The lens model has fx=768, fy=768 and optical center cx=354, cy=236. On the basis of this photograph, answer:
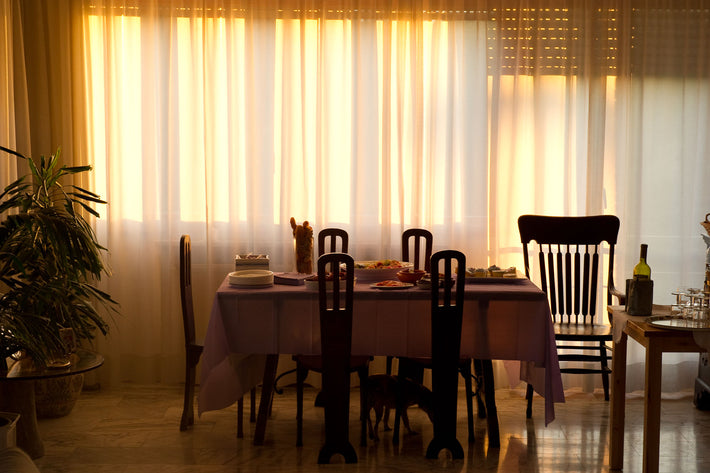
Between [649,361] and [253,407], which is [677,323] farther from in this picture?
[253,407]

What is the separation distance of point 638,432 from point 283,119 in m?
2.72

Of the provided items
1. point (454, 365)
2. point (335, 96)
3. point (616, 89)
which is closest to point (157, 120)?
point (335, 96)

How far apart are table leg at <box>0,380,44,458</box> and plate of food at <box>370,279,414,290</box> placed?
1717mm

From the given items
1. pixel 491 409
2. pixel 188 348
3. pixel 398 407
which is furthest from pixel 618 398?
pixel 188 348

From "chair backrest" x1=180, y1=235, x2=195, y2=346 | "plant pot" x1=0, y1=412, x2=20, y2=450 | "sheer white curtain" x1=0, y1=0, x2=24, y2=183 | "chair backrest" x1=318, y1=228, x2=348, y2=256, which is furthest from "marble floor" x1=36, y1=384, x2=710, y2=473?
"sheer white curtain" x1=0, y1=0, x2=24, y2=183

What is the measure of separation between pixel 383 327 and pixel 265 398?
699mm

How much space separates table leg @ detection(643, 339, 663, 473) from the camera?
3.04m

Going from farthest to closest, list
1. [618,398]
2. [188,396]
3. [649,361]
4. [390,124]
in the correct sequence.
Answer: [390,124] → [188,396] → [618,398] → [649,361]

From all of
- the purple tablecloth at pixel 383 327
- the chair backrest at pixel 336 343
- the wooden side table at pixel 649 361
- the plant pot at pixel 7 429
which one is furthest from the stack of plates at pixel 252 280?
the wooden side table at pixel 649 361

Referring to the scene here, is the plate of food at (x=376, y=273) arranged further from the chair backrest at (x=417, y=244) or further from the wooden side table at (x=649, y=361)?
the wooden side table at (x=649, y=361)

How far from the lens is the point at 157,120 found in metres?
4.80

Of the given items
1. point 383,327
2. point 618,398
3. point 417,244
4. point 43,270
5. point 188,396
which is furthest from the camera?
point 417,244

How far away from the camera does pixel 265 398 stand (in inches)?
150

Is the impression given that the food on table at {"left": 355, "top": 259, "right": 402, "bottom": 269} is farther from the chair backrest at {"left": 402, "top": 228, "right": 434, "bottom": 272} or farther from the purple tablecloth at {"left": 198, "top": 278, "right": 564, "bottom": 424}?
the chair backrest at {"left": 402, "top": 228, "right": 434, "bottom": 272}
